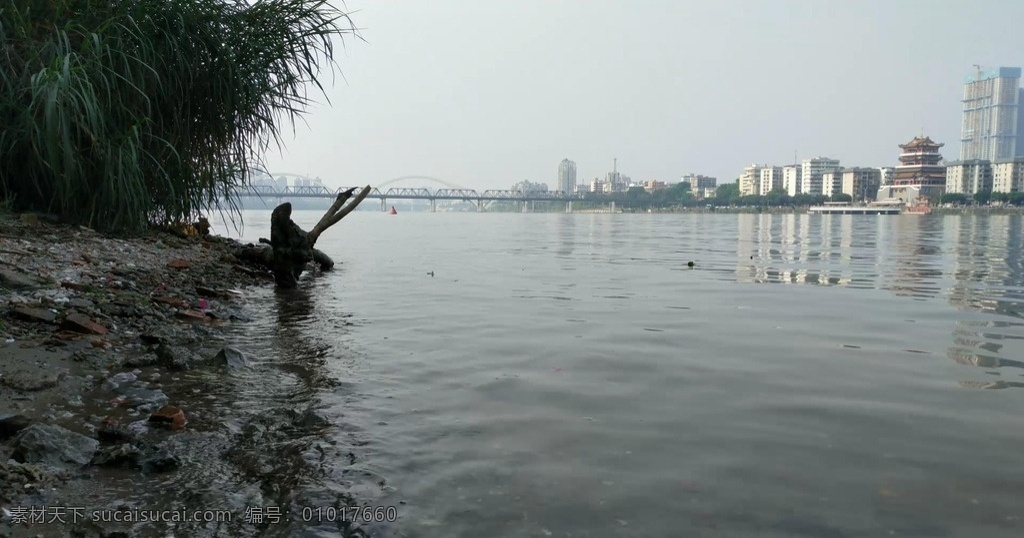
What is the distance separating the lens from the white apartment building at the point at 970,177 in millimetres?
152125

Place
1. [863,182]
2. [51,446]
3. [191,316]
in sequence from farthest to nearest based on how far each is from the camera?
[863,182] → [191,316] → [51,446]

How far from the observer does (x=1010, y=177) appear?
14962 centimetres

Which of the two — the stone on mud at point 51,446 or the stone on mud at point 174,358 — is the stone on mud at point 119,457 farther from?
the stone on mud at point 174,358

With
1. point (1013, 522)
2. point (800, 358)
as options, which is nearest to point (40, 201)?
point (800, 358)

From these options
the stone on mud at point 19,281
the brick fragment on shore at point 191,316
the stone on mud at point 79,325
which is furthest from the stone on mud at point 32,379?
the brick fragment on shore at point 191,316

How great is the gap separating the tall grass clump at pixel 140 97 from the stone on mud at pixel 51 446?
5.30 meters

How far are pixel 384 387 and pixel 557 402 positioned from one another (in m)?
1.21

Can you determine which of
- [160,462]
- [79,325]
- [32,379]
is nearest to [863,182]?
[79,325]

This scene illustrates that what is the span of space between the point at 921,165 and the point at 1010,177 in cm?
2164

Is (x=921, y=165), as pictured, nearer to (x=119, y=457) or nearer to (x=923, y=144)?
(x=923, y=144)

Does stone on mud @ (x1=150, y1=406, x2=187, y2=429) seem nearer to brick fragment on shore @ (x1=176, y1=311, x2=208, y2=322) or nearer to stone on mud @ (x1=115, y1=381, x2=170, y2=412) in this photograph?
stone on mud @ (x1=115, y1=381, x2=170, y2=412)

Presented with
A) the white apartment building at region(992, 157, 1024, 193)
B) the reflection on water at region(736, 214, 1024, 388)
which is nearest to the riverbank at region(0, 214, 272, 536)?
the reflection on water at region(736, 214, 1024, 388)

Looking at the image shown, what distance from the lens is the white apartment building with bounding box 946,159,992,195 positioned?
152125 millimetres

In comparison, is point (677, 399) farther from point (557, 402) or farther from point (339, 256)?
point (339, 256)
